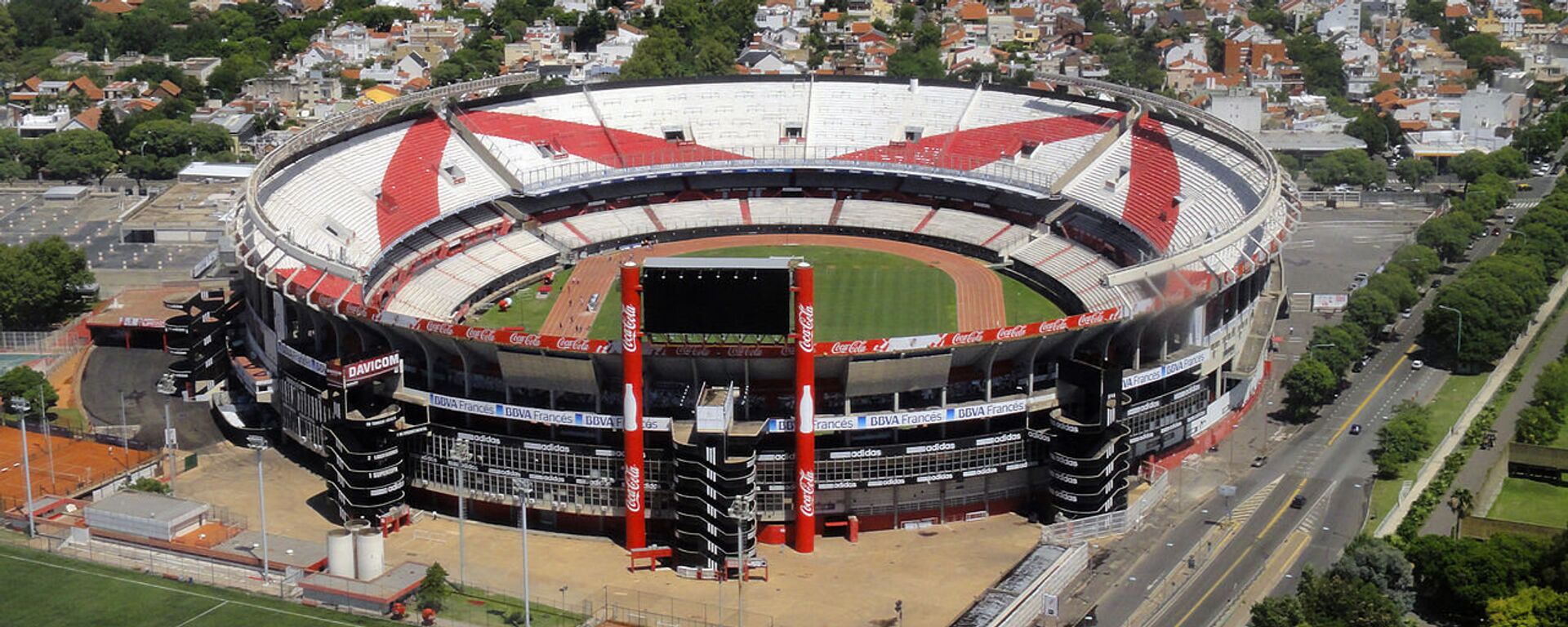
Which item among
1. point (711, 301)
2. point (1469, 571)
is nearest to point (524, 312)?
point (711, 301)

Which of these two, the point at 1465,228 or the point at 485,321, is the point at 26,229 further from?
the point at 1465,228

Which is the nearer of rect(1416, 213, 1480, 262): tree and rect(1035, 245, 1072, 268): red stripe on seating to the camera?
rect(1035, 245, 1072, 268): red stripe on seating

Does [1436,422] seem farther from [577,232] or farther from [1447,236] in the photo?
[577,232]

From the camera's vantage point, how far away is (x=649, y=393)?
261 ft

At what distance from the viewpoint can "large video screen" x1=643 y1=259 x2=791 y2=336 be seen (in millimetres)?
75875

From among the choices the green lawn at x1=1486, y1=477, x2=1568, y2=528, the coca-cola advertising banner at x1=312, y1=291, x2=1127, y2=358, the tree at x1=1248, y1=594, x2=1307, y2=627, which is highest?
the coca-cola advertising banner at x1=312, y1=291, x2=1127, y2=358

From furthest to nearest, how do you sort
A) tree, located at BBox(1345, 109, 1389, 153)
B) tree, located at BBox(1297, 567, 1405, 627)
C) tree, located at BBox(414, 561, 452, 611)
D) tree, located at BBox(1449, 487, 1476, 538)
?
tree, located at BBox(1345, 109, 1389, 153) < tree, located at BBox(1449, 487, 1476, 538) < tree, located at BBox(414, 561, 452, 611) < tree, located at BBox(1297, 567, 1405, 627)

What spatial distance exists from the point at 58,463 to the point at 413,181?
34.8 metres

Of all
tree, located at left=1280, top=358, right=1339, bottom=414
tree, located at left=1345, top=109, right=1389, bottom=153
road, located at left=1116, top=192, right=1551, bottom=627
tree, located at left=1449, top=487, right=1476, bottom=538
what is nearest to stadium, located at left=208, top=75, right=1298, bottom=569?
tree, located at left=1280, top=358, right=1339, bottom=414

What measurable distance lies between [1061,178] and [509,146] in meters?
37.5

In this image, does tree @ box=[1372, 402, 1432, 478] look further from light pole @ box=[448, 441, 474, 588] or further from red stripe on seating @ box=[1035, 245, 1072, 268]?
light pole @ box=[448, 441, 474, 588]

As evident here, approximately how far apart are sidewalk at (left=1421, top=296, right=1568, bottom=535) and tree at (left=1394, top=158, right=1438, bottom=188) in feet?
151

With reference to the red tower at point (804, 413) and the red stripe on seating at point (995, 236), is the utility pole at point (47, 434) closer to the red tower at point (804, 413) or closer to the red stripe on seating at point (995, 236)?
the red tower at point (804, 413)

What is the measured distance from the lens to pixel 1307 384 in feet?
306
